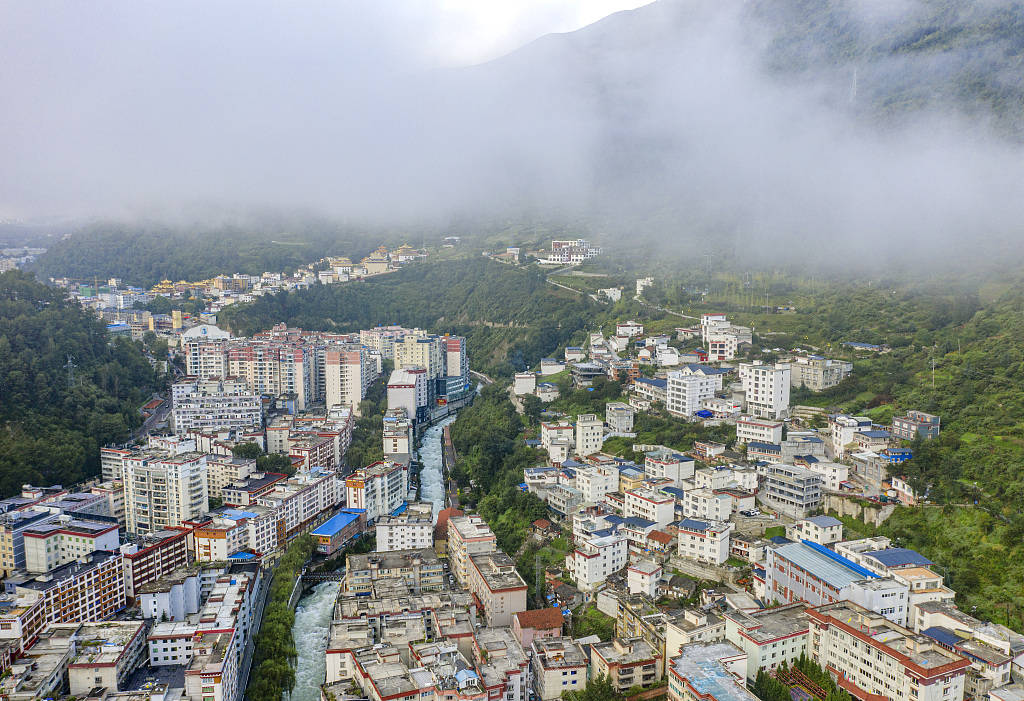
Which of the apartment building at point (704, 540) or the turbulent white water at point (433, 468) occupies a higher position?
the apartment building at point (704, 540)

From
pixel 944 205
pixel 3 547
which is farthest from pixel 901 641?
pixel 944 205

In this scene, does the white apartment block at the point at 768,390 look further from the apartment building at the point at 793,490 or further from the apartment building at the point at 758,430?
the apartment building at the point at 793,490

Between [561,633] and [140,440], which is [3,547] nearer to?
[140,440]

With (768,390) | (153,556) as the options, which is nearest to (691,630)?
(768,390)

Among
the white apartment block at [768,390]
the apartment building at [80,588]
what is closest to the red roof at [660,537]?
the white apartment block at [768,390]

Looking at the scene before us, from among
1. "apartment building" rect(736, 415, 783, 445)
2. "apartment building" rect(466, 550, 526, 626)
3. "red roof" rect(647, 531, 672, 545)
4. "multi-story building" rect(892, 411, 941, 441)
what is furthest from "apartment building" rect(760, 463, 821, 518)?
"apartment building" rect(466, 550, 526, 626)
